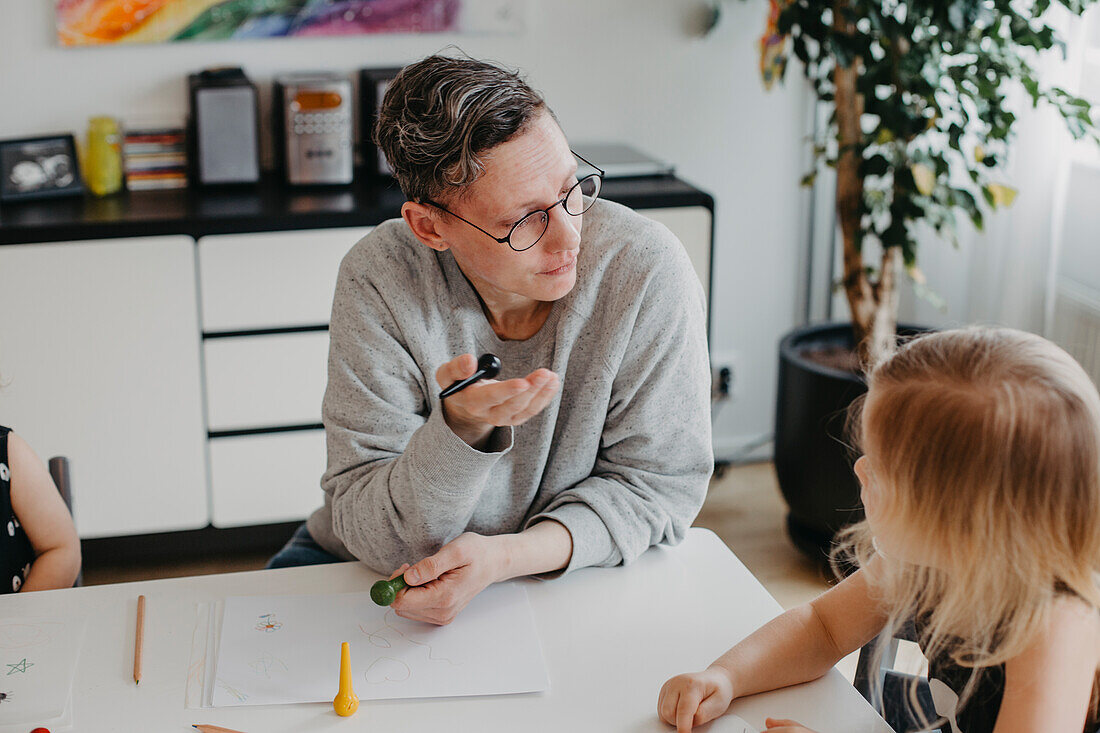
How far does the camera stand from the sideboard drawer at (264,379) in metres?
2.35

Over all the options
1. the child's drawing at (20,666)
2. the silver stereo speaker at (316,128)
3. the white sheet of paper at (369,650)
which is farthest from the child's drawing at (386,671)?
the silver stereo speaker at (316,128)

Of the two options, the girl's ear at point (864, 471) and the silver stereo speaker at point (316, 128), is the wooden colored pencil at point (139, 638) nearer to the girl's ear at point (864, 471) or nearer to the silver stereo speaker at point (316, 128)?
the girl's ear at point (864, 471)

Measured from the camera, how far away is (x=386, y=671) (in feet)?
3.42

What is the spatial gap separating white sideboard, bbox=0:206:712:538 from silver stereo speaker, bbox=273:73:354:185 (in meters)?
0.27

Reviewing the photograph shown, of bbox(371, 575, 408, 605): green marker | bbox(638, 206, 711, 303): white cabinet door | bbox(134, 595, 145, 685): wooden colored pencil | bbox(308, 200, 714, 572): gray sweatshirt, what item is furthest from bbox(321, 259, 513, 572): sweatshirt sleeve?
bbox(638, 206, 711, 303): white cabinet door

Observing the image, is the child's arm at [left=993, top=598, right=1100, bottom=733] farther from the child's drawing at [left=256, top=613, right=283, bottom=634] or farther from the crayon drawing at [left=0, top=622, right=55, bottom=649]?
the crayon drawing at [left=0, top=622, right=55, bottom=649]

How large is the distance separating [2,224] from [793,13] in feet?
5.39

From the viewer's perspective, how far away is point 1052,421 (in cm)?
86

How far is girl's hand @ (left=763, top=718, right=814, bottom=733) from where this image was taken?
93cm

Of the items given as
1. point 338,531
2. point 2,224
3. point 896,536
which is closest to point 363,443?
point 338,531

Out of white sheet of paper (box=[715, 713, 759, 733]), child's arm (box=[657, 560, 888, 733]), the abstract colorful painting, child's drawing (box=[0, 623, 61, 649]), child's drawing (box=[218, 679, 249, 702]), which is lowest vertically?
white sheet of paper (box=[715, 713, 759, 733])

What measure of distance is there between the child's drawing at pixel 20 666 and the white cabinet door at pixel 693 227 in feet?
5.45

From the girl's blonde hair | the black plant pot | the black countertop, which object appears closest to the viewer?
the girl's blonde hair

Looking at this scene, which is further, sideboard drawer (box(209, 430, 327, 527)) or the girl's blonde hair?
sideboard drawer (box(209, 430, 327, 527))
